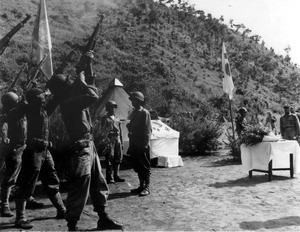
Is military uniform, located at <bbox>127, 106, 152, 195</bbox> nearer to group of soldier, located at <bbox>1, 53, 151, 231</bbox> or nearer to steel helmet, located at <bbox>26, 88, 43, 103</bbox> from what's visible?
group of soldier, located at <bbox>1, 53, 151, 231</bbox>

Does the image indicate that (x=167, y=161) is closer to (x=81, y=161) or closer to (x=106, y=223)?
(x=106, y=223)

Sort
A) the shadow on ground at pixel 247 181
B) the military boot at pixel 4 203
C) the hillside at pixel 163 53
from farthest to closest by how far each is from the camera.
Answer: the hillside at pixel 163 53 → the shadow on ground at pixel 247 181 → the military boot at pixel 4 203

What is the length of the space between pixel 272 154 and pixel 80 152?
444 cm

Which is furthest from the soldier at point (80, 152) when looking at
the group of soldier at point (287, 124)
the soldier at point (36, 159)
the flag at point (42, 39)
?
the group of soldier at point (287, 124)

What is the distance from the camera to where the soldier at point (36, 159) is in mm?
4496

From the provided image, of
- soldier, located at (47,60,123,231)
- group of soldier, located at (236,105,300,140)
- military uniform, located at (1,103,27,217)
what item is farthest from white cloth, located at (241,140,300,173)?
military uniform, located at (1,103,27,217)

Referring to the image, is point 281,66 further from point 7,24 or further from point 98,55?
point 7,24

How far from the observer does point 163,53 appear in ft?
154

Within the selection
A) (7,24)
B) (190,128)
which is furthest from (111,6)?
(190,128)

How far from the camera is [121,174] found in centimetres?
862

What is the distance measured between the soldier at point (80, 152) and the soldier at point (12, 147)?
1073 mm

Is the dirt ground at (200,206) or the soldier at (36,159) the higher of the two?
the soldier at (36,159)

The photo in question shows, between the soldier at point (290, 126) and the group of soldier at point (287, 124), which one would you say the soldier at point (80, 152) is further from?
the soldier at point (290, 126)

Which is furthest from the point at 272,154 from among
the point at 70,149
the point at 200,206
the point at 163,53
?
the point at 163,53
